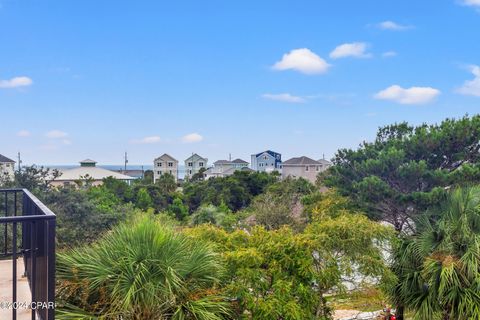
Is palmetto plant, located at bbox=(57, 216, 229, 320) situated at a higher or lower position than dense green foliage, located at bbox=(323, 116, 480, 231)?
lower

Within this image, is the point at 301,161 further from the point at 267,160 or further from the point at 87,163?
the point at 87,163

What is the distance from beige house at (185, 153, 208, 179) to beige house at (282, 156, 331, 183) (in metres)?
20.3

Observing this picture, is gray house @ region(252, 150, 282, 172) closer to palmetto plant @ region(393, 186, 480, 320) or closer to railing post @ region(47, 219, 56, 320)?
palmetto plant @ region(393, 186, 480, 320)

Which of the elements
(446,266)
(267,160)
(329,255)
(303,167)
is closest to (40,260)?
(329,255)

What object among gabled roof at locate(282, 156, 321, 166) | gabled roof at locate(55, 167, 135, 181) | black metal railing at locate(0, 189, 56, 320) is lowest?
black metal railing at locate(0, 189, 56, 320)

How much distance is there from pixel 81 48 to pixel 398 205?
12.6m

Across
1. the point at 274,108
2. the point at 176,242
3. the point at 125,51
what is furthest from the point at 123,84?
the point at 176,242

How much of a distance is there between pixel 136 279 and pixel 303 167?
1668 inches

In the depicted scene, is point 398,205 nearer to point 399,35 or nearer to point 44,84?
point 399,35

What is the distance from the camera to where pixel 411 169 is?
1088 cm

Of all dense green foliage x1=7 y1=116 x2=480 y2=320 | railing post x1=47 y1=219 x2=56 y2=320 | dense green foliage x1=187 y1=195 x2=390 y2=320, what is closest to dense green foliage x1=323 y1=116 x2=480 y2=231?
dense green foliage x1=7 y1=116 x2=480 y2=320

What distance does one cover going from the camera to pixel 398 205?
11.2 m

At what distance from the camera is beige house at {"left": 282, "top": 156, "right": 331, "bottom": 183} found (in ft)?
150

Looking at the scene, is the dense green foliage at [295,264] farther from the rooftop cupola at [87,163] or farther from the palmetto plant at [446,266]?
the rooftop cupola at [87,163]
